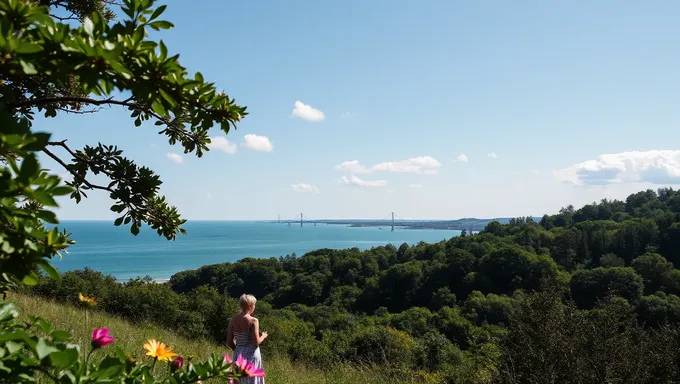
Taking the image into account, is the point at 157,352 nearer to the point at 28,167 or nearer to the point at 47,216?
the point at 47,216

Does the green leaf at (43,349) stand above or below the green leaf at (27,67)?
below

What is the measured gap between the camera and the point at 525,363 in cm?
587

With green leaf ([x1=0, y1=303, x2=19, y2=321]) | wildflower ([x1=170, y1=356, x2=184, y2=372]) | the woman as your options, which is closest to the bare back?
the woman

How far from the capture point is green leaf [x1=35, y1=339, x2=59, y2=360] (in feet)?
2.79

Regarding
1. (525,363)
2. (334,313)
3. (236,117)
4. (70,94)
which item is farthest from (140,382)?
(334,313)

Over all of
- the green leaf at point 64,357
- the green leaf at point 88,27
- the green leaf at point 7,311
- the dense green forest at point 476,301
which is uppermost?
the green leaf at point 88,27

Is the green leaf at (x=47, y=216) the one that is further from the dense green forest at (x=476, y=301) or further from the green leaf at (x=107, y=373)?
the dense green forest at (x=476, y=301)

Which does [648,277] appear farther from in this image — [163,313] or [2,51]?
[2,51]

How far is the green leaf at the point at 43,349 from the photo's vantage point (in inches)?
33.4

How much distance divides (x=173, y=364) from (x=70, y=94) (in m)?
1.61

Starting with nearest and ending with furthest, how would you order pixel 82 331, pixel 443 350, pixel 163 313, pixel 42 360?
pixel 42 360, pixel 82 331, pixel 163 313, pixel 443 350

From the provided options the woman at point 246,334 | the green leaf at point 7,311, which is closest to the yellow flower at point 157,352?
the green leaf at point 7,311

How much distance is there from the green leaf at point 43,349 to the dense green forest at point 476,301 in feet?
1.87

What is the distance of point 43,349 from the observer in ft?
2.83
